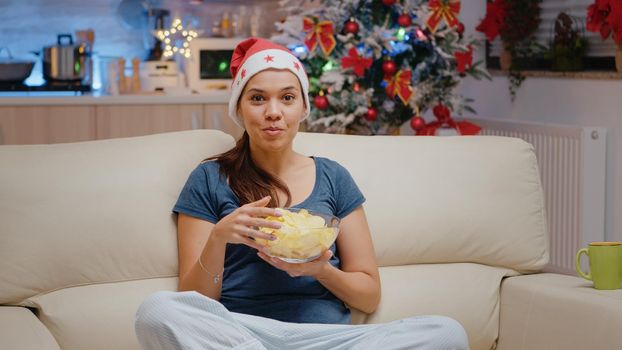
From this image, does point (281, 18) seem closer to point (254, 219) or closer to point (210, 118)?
point (210, 118)

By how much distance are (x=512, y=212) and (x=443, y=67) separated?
2384mm

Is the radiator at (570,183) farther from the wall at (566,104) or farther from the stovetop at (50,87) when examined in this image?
the stovetop at (50,87)

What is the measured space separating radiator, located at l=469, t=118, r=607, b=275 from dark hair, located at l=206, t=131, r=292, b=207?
8.49ft

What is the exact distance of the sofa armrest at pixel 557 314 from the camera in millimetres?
2479

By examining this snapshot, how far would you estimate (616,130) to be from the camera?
4785 millimetres

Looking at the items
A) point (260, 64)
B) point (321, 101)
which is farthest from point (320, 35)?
point (260, 64)

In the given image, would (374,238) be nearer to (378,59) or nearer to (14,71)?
(378,59)

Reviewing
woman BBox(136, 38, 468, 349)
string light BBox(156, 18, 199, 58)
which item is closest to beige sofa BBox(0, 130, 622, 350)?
woman BBox(136, 38, 468, 349)

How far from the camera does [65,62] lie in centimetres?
603

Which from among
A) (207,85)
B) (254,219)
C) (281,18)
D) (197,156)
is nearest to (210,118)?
(207,85)

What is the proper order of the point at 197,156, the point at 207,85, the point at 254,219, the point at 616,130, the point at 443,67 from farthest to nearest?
1. the point at 207,85
2. the point at 443,67
3. the point at 616,130
4. the point at 197,156
5. the point at 254,219

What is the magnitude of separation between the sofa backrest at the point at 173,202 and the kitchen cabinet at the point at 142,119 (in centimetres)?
307

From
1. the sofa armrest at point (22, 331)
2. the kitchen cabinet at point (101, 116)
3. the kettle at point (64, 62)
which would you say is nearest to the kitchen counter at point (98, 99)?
the kitchen cabinet at point (101, 116)

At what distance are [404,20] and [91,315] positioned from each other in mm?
2930
